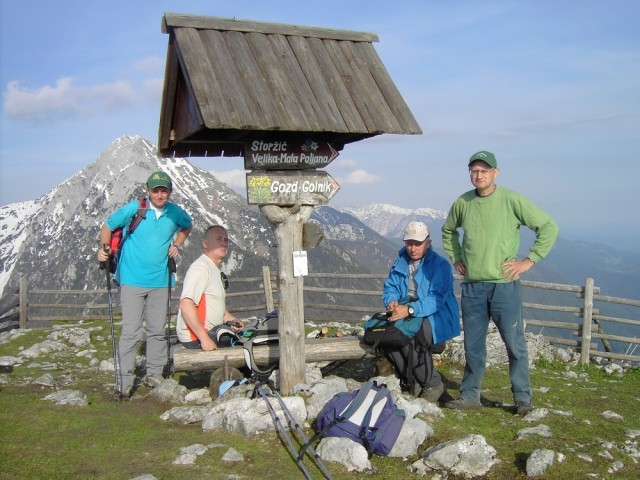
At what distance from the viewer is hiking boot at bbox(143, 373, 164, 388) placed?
7.53 metres

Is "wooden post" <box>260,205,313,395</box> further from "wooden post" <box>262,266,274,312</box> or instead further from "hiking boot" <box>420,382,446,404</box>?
"wooden post" <box>262,266,274,312</box>

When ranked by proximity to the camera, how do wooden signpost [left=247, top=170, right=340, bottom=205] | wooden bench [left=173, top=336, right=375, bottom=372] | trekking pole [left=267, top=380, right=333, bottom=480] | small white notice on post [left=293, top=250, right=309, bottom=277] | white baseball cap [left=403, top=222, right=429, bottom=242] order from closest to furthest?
trekking pole [left=267, top=380, right=333, bottom=480] → wooden signpost [left=247, top=170, right=340, bottom=205] → small white notice on post [left=293, top=250, right=309, bottom=277] → white baseball cap [left=403, top=222, right=429, bottom=242] → wooden bench [left=173, top=336, right=375, bottom=372]

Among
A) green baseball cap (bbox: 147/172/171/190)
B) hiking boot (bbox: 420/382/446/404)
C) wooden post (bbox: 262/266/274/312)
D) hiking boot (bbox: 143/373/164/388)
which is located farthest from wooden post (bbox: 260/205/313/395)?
wooden post (bbox: 262/266/274/312)

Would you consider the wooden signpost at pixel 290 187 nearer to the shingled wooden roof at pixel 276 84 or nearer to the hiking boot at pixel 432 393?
the shingled wooden roof at pixel 276 84

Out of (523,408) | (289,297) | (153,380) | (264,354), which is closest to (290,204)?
(289,297)

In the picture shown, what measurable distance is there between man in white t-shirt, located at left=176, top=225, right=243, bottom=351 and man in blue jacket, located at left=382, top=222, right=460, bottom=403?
1.97 metres

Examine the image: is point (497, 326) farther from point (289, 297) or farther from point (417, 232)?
point (289, 297)

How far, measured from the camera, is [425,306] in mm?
6570

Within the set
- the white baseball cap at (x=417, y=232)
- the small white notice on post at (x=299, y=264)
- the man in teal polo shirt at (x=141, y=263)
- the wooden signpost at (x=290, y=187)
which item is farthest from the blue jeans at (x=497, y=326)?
the man in teal polo shirt at (x=141, y=263)

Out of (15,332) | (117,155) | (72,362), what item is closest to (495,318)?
(72,362)

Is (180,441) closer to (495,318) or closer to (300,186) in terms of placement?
(300,186)

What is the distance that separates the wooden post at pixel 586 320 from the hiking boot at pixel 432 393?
18.2 feet

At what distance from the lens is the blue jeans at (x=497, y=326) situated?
6.07 m

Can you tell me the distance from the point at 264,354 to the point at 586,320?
268 inches
